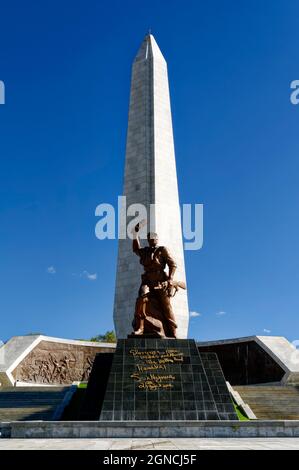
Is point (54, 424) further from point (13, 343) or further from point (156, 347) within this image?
point (13, 343)

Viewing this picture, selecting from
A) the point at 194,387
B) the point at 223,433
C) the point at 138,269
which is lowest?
the point at 223,433

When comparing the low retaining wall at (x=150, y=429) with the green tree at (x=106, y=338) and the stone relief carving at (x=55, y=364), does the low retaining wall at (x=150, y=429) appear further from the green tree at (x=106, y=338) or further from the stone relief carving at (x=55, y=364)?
the green tree at (x=106, y=338)

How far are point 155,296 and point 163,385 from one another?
7.78 ft

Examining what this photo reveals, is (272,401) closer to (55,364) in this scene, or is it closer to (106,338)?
(55,364)

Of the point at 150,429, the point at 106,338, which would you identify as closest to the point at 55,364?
the point at 150,429

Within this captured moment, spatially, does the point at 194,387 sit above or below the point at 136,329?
below

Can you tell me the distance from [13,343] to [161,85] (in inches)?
564

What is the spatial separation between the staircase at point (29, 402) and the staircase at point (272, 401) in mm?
5266

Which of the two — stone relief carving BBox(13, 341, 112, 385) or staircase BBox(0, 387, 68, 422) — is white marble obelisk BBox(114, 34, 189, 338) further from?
staircase BBox(0, 387, 68, 422)

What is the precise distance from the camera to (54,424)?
823 cm

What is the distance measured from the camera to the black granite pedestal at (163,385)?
913 cm

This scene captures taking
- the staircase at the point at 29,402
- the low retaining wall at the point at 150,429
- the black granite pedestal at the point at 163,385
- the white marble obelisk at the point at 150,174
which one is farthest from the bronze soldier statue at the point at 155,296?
the white marble obelisk at the point at 150,174
